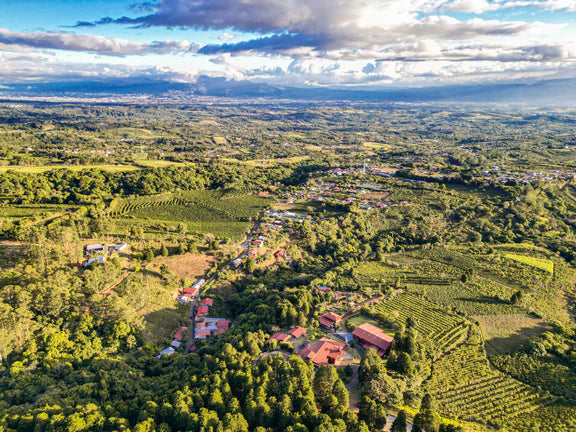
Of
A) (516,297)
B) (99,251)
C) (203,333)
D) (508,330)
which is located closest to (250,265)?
(203,333)

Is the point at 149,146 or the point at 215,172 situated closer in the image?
the point at 215,172

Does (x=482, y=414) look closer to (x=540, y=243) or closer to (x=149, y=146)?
(x=540, y=243)

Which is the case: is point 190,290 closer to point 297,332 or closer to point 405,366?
point 297,332

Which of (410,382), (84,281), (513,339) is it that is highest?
(84,281)

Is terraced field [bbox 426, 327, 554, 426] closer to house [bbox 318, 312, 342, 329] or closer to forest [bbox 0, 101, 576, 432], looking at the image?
forest [bbox 0, 101, 576, 432]

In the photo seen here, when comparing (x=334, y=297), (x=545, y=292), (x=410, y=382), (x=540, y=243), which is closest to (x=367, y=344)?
(x=410, y=382)

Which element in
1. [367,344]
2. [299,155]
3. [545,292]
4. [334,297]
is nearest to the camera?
[367,344]

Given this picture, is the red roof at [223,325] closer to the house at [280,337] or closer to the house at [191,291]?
the house at [191,291]
